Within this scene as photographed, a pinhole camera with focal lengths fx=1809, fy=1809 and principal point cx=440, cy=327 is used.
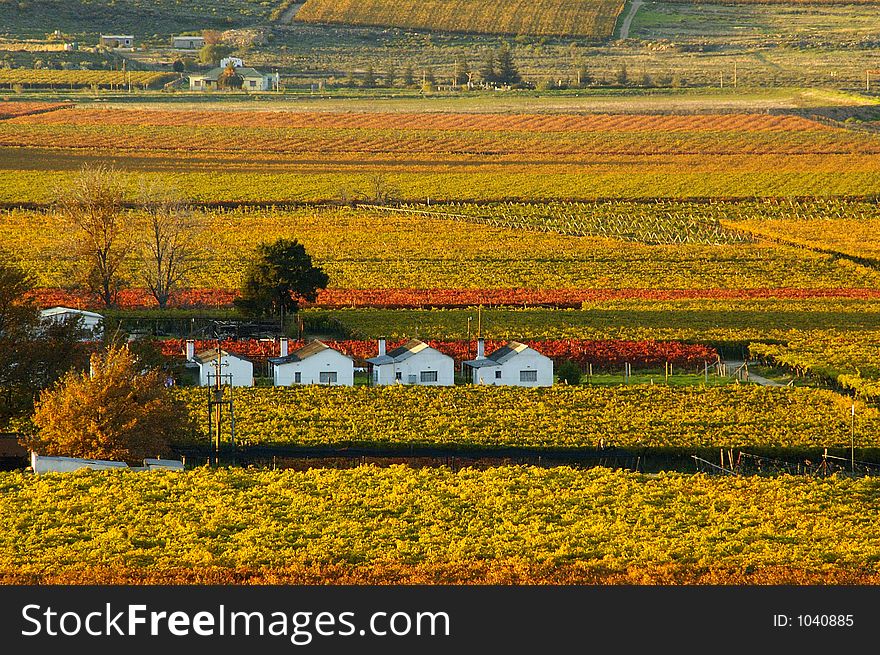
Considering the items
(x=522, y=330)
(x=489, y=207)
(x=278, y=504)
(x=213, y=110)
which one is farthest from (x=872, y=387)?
(x=213, y=110)

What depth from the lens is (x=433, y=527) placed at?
34000mm

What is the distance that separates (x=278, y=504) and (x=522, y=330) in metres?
22.1

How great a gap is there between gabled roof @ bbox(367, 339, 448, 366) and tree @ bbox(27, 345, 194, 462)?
1070 centimetres

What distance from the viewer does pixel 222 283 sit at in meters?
69.1

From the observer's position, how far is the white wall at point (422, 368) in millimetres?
50156

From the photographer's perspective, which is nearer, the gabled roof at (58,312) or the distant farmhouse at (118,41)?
the gabled roof at (58,312)

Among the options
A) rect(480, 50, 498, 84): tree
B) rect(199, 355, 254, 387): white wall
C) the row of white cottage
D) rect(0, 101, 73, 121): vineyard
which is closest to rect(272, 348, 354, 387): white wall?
the row of white cottage

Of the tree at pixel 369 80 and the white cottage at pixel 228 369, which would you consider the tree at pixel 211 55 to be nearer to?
the tree at pixel 369 80

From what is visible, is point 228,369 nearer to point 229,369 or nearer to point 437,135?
point 229,369

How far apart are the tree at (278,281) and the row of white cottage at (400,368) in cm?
826

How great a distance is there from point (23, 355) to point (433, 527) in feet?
45.2

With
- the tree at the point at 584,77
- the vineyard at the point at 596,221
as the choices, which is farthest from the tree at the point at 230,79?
the vineyard at the point at 596,221

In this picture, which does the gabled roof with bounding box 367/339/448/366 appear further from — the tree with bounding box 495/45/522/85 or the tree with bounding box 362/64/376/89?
the tree with bounding box 495/45/522/85

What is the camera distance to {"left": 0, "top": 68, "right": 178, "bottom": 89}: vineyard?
15675cm
